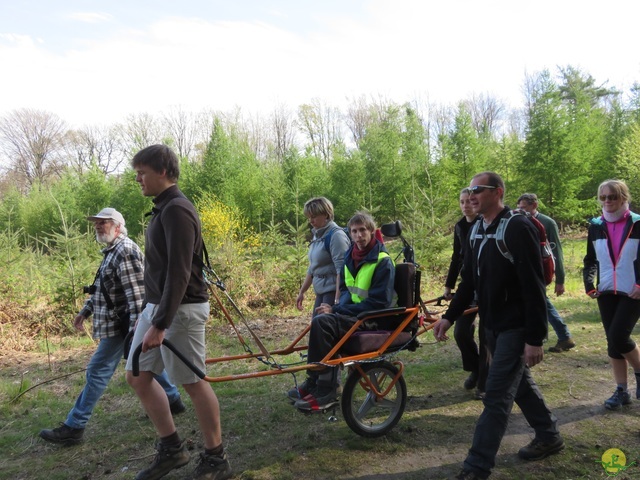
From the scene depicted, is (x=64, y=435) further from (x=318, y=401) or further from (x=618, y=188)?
(x=618, y=188)

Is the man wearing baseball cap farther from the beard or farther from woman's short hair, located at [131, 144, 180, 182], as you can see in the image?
woman's short hair, located at [131, 144, 180, 182]

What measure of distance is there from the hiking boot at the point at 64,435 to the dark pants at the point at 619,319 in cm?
453

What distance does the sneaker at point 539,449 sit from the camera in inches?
134

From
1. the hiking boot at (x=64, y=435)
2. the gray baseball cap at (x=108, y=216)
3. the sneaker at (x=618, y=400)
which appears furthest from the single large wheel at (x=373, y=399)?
the gray baseball cap at (x=108, y=216)

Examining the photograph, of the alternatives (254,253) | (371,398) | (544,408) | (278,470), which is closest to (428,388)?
(371,398)

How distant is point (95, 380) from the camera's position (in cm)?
415

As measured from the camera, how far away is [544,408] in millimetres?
3449

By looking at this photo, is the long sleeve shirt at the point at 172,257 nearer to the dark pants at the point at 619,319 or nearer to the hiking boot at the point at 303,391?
the hiking boot at the point at 303,391

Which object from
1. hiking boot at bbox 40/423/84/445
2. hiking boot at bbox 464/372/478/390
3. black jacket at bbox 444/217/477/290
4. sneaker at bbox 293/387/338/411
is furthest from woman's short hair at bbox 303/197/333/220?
hiking boot at bbox 40/423/84/445

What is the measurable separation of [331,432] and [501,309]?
176cm

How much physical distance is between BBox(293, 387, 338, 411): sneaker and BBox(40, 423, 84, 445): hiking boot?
1932mm

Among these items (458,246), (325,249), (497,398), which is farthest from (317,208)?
(497,398)

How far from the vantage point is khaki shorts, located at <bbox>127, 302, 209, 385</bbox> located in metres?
3.08

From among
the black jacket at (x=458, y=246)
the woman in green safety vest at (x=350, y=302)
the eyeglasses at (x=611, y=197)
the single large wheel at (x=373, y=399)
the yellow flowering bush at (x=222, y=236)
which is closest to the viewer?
the woman in green safety vest at (x=350, y=302)
